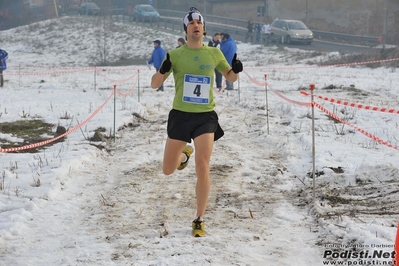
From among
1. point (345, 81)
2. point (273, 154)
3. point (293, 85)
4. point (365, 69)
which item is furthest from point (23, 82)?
point (273, 154)

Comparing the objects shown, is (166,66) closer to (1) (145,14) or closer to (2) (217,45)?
(2) (217,45)

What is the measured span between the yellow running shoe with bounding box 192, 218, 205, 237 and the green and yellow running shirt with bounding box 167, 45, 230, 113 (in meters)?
1.06

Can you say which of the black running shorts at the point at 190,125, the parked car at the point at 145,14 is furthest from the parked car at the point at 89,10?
the black running shorts at the point at 190,125

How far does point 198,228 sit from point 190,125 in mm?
985

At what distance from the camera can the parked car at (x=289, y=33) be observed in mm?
37844

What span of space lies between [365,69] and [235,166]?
17813 mm

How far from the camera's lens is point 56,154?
848 centimetres

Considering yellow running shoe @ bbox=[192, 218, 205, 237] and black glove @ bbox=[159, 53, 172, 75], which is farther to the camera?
black glove @ bbox=[159, 53, 172, 75]

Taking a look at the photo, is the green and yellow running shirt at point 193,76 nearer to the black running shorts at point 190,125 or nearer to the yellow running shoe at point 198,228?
the black running shorts at point 190,125

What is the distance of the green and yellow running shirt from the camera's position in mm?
5395

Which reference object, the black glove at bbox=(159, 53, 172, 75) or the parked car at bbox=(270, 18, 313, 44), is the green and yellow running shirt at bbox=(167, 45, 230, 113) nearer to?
the black glove at bbox=(159, 53, 172, 75)

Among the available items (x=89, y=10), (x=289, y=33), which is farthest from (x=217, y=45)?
(x=89, y=10)

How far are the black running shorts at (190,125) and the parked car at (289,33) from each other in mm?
33496

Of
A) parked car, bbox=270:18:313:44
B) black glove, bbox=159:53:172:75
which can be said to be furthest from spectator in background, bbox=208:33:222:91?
parked car, bbox=270:18:313:44
